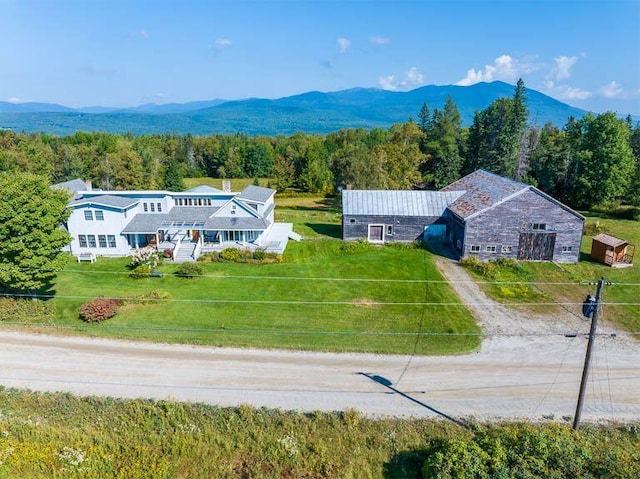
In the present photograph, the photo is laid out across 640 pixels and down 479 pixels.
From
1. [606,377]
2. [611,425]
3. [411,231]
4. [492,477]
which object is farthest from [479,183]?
[492,477]

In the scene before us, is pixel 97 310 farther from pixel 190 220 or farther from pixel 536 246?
pixel 536 246

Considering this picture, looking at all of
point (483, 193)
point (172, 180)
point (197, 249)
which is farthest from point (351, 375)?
point (172, 180)

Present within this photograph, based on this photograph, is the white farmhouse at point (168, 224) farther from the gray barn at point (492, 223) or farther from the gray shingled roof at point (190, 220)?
the gray barn at point (492, 223)

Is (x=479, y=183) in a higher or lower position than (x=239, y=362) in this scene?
higher

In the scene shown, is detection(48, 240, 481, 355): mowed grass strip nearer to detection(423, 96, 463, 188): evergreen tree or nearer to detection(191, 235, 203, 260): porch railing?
detection(191, 235, 203, 260): porch railing

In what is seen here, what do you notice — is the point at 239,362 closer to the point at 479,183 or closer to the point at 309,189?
the point at 479,183
